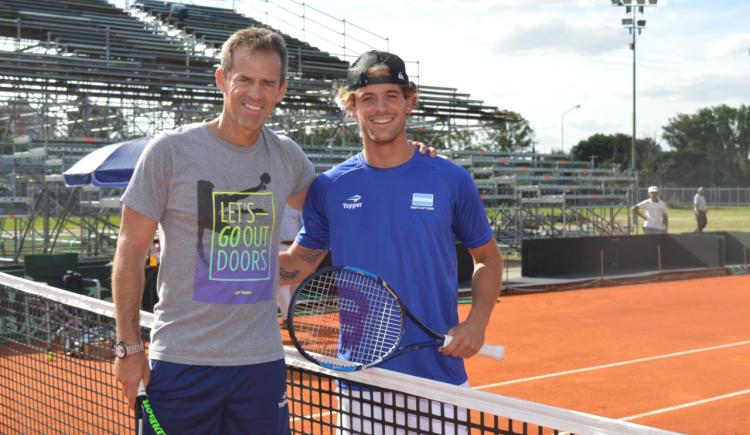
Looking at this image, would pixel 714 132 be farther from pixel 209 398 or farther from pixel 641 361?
pixel 209 398

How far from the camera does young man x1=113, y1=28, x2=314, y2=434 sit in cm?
278

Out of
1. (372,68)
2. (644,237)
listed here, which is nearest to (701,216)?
(644,237)

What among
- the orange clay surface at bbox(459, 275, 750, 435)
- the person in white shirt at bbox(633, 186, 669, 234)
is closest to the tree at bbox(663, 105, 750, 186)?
the person in white shirt at bbox(633, 186, 669, 234)

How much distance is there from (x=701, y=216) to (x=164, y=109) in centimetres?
1532

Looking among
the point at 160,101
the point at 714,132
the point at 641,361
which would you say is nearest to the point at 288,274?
the point at 641,361

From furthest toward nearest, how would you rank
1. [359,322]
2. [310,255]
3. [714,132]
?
1. [714,132]
2. [310,255]
3. [359,322]

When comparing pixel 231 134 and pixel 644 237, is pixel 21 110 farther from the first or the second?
pixel 231 134

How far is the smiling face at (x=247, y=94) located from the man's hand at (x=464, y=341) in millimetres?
939

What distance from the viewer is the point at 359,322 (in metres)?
3.16

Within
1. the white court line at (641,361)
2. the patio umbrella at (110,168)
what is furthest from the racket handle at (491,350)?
the patio umbrella at (110,168)

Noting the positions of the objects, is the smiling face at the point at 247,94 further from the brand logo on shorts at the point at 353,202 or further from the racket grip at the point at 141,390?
the racket grip at the point at 141,390

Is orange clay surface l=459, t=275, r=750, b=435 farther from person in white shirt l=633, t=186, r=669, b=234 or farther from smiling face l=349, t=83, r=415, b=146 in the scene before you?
smiling face l=349, t=83, r=415, b=146

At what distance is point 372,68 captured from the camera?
3.05 meters

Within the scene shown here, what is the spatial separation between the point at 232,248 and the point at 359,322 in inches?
23.4
